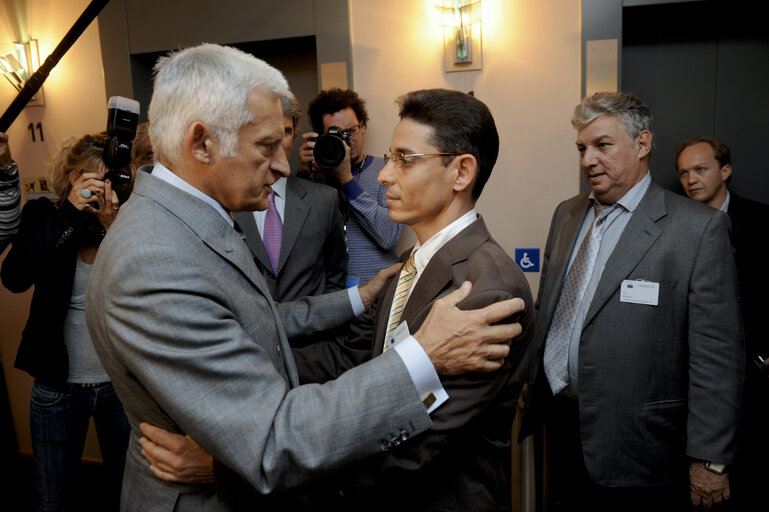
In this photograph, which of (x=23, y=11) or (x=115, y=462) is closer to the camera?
(x=115, y=462)

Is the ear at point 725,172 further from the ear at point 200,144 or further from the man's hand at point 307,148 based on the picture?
the ear at point 200,144

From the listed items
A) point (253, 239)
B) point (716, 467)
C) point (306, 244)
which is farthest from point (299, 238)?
point (716, 467)

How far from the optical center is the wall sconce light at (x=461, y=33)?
2.79 metres

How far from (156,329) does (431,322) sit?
53 centimetres

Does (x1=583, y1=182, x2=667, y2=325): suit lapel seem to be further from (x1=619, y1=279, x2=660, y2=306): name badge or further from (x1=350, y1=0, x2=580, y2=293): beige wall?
(x1=350, y1=0, x2=580, y2=293): beige wall

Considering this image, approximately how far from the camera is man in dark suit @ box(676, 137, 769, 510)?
258 centimetres

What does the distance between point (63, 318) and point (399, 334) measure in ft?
5.26

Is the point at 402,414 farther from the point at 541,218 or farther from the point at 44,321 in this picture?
the point at 541,218

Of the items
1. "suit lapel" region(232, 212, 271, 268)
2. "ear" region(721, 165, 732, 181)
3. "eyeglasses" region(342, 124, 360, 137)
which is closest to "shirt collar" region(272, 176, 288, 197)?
"suit lapel" region(232, 212, 271, 268)

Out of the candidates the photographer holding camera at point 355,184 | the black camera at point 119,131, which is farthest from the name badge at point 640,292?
the black camera at point 119,131

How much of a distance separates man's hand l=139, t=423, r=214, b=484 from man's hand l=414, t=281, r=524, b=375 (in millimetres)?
512

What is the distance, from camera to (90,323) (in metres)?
1.07

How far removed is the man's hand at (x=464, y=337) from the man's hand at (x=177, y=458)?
512mm

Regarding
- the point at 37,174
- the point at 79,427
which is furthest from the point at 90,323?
the point at 37,174
